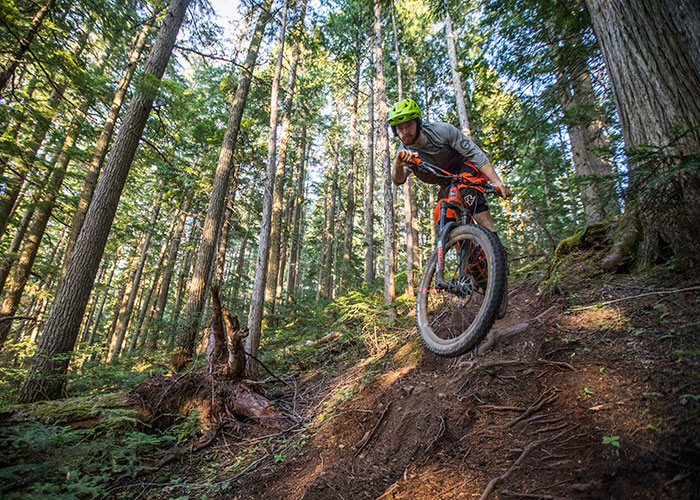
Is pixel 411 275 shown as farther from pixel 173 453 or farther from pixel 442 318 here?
pixel 173 453

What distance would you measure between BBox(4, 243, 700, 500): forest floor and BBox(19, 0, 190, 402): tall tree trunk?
3.25m

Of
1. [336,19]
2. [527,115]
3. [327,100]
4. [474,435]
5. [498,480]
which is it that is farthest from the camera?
[327,100]

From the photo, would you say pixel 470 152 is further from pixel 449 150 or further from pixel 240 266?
pixel 240 266

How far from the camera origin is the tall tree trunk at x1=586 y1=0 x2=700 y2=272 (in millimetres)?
2770

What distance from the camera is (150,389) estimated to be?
486cm

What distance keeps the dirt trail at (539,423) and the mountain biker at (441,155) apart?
1487 mm

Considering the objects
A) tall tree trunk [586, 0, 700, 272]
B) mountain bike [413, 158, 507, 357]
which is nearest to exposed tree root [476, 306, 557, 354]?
mountain bike [413, 158, 507, 357]

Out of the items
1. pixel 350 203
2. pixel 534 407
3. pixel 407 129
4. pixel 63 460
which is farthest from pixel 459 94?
pixel 63 460

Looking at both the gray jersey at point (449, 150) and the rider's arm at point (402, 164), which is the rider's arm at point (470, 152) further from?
the rider's arm at point (402, 164)

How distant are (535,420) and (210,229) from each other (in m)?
9.25

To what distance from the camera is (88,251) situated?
6082 millimetres

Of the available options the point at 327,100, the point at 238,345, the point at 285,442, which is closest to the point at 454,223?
the point at 285,442

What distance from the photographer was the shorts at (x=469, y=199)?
130 inches

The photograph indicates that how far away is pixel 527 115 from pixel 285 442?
8.36m
